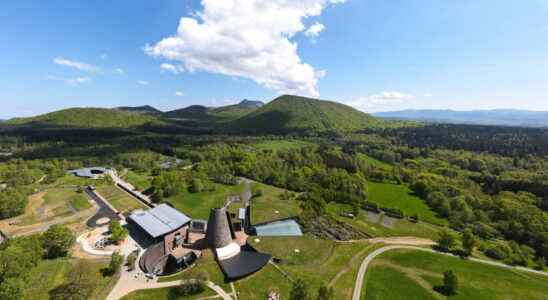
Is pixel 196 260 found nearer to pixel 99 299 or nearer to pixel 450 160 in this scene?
pixel 99 299

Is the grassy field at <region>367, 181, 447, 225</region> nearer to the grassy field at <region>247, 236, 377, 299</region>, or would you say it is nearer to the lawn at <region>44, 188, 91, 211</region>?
the grassy field at <region>247, 236, 377, 299</region>

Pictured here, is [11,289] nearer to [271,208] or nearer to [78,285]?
[78,285]

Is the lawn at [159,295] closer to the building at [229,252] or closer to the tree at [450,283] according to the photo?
the building at [229,252]

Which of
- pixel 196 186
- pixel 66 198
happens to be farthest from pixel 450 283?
pixel 66 198

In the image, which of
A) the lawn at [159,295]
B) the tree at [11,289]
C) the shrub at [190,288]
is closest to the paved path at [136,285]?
the lawn at [159,295]

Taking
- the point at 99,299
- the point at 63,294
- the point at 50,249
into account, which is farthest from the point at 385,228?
the point at 50,249
